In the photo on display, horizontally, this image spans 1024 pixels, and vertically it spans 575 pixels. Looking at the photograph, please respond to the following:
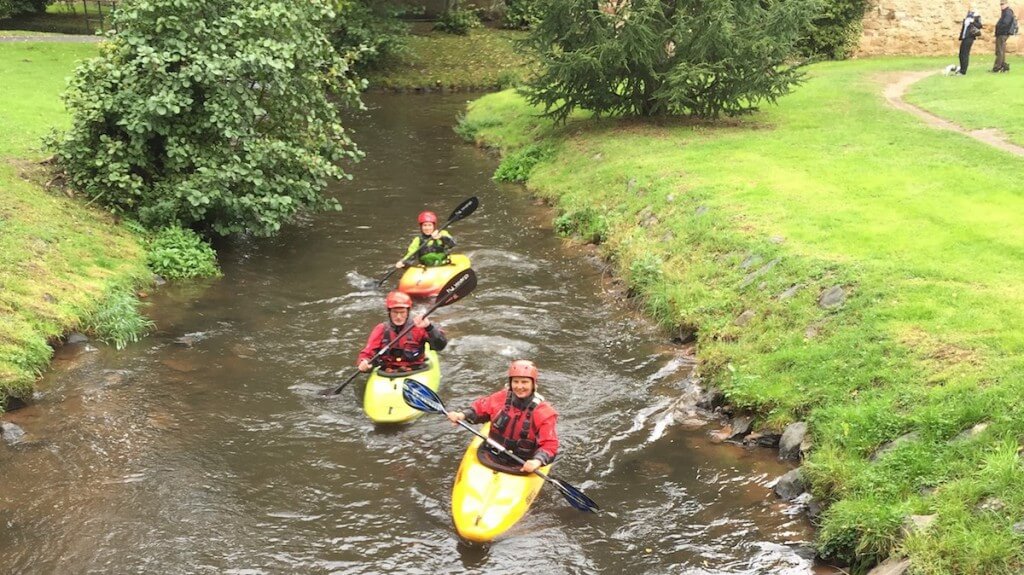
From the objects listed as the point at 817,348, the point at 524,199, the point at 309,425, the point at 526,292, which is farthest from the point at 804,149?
the point at 309,425

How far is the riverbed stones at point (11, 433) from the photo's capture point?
806 cm

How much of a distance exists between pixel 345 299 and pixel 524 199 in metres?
6.56

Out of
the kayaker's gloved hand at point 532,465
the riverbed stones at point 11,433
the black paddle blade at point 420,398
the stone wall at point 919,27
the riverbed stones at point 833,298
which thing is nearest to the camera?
the kayaker's gloved hand at point 532,465

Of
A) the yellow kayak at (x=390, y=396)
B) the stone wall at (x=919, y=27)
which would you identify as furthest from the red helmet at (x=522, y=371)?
the stone wall at (x=919, y=27)

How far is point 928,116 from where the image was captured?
1911cm

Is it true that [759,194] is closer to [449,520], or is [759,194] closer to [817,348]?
[817,348]

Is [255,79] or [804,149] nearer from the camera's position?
[255,79]

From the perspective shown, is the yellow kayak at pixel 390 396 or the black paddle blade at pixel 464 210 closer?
the yellow kayak at pixel 390 396

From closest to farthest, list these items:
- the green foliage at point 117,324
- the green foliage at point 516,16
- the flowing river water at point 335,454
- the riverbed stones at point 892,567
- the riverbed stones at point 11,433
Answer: the riverbed stones at point 892,567, the flowing river water at point 335,454, the riverbed stones at point 11,433, the green foliage at point 117,324, the green foliage at point 516,16

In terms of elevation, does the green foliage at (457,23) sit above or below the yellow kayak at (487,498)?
above

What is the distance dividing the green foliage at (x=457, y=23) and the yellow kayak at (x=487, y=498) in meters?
33.5

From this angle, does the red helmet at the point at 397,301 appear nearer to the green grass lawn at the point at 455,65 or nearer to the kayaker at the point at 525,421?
the kayaker at the point at 525,421

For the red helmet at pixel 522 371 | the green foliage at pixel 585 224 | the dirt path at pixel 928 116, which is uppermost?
the dirt path at pixel 928 116

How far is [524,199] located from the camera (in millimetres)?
17891
